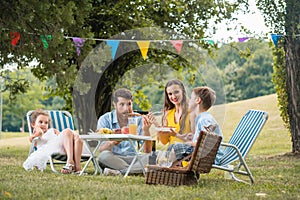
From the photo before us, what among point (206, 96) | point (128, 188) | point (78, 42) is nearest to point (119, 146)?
point (206, 96)

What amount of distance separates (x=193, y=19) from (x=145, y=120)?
6525mm

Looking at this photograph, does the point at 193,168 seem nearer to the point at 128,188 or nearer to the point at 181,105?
the point at 128,188

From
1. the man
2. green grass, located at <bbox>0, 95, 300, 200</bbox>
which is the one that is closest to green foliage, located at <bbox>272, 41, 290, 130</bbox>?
green grass, located at <bbox>0, 95, 300, 200</bbox>

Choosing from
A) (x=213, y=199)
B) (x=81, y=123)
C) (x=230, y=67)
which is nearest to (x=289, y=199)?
(x=213, y=199)

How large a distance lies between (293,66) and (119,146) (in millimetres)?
3634

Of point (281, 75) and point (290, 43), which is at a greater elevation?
point (290, 43)

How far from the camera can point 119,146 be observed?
5.57 m

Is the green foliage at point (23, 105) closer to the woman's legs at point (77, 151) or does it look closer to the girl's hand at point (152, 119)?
the woman's legs at point (77, 151)

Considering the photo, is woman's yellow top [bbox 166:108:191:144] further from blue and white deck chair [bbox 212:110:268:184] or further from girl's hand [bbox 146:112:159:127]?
blue and white deck chair [bbox 212:110:268:184]

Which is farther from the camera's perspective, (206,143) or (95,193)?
(206,143)

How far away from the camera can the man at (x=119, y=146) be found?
5.31 m

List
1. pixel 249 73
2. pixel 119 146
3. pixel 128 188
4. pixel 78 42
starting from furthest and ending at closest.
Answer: pixel 249 73, pixel 78 42, pixel 119 146, pixel 128 188

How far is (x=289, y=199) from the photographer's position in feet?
12.4

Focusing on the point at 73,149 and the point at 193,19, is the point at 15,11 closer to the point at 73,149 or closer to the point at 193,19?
the point at 73,149
